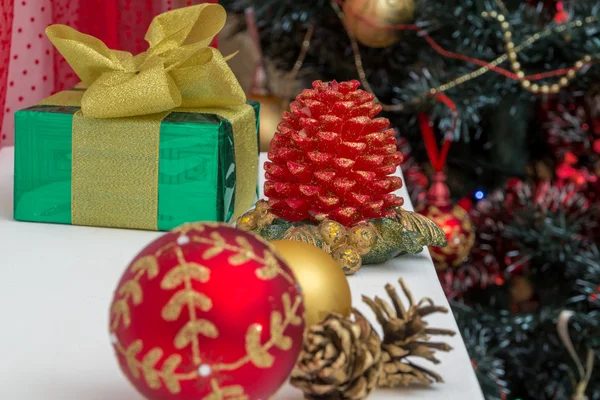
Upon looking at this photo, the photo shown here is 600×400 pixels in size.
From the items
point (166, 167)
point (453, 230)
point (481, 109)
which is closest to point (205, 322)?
point (166, 167)

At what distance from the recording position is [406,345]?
46 centimetres

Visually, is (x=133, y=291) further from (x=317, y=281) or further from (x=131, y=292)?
(x=317, y=281)

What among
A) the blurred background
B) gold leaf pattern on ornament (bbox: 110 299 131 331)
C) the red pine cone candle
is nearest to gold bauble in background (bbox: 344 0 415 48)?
the blurred background

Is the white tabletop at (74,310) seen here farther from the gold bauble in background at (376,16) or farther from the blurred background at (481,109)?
the gold bauble in background at (376,16)

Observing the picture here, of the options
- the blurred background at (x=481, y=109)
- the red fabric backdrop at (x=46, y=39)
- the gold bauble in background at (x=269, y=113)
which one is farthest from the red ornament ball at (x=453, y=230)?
the red fabric backdrop at (x=46, y=39)

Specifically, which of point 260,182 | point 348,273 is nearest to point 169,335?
point 348,273

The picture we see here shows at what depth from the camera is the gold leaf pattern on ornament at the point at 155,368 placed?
38cm

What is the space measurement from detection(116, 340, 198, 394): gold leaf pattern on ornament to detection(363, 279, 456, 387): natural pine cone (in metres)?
0.12

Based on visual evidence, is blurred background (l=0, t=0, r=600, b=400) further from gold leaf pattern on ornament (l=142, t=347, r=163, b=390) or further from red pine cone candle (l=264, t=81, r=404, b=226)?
gold leaf pattern on ornament (l=142, t=347, r=163, b=390)

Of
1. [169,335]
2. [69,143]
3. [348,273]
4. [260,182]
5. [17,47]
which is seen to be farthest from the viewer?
[17,47]

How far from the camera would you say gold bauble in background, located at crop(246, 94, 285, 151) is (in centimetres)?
119

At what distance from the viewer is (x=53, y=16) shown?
3.59ft

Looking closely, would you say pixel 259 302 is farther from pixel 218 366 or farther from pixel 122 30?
pixel 122 30

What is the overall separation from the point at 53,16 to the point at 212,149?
19.5 inches
